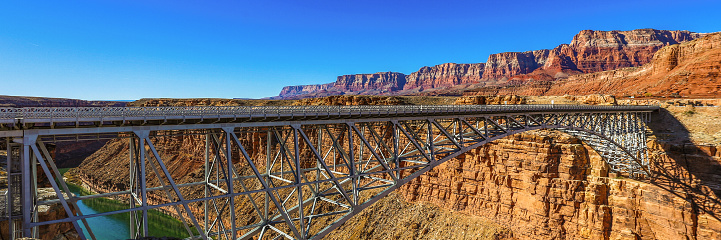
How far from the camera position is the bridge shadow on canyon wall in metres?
27.5

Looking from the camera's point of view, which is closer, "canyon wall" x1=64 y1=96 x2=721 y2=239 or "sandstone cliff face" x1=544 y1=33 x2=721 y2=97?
"canyon wall" x1=64 y1=96 x2=721 y2=239

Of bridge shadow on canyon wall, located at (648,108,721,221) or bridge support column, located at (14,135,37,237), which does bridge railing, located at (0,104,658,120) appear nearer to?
bridge support column, located at (14,135,37,237)

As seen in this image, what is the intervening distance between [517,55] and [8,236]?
211m

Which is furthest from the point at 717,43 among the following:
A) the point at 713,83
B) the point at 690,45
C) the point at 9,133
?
the point at 9,133

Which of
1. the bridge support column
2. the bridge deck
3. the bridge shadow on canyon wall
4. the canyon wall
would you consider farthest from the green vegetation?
the bridge shadow on canyon wall

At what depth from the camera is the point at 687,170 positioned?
1175 inches

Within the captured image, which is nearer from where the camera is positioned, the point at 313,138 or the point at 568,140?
the point at 568,140

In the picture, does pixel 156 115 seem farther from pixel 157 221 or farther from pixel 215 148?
pixel 157 221

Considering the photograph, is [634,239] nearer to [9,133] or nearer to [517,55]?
[9,133]

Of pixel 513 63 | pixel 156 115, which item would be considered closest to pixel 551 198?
pixel 156 115

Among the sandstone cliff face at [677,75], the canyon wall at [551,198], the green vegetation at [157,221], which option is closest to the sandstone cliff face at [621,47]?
the sandstone cliff face at [677,75]

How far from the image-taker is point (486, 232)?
32.1 meters

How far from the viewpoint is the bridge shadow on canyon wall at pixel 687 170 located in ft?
90.4

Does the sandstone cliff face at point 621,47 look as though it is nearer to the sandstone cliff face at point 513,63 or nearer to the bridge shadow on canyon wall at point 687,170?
the sandstone cliff face at point 513,63
